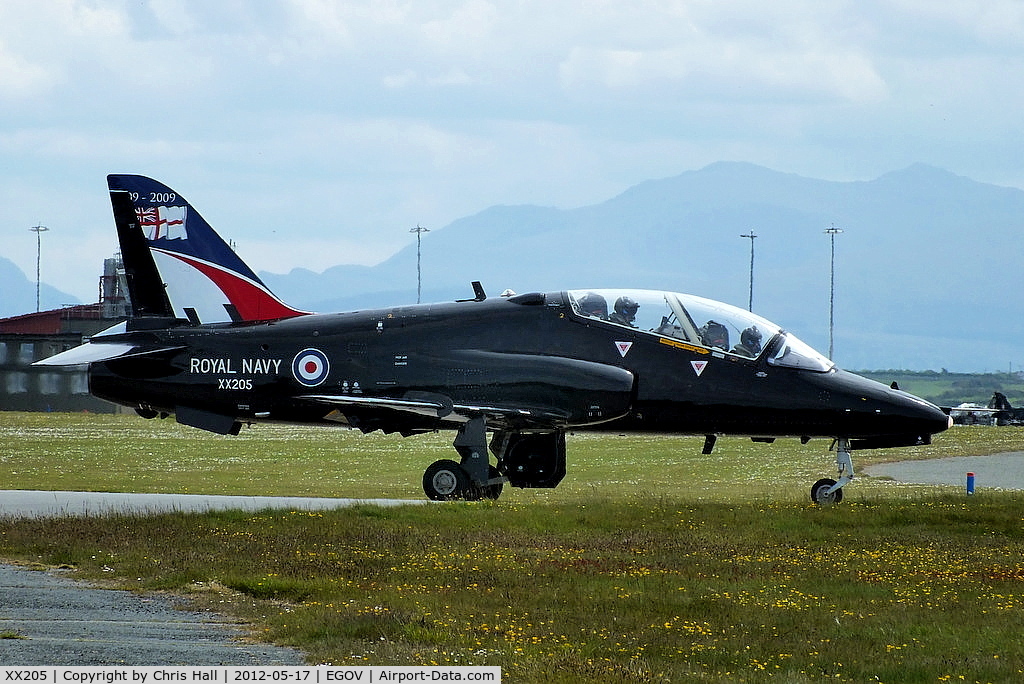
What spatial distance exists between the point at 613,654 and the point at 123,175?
16.7 meters

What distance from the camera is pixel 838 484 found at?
21344 mm

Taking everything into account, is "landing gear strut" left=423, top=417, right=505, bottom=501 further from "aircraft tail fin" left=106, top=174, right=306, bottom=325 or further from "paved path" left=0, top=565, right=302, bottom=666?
"paved path" left=0, top=565, right=302, bottom=666

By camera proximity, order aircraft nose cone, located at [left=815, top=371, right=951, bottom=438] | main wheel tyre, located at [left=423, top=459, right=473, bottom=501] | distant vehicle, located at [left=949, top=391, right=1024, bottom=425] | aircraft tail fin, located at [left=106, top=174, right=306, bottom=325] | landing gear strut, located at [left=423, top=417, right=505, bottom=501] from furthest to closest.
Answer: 1. aircraft tail fin, located at [left=106, top=174, right=306, bottom=325]
2. distant vehicle, located at [left=949, top=391, right=1024, bottom=425]
3. main wheel tyre, located at [left=423, top=459, right=473, bottom=501]
4. landing gear strut, located at [left=423, top=417, right=505, bottom=501]
5. aircraft nose cone, located at [left=815, top=371, right=951, bottom=438]

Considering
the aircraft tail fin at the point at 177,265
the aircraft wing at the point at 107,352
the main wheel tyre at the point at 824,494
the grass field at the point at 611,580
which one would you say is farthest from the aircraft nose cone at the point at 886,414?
the aircraft wing at the point at 107,352

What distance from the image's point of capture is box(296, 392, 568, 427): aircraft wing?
21297 millimetres

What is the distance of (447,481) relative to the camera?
70.8ft

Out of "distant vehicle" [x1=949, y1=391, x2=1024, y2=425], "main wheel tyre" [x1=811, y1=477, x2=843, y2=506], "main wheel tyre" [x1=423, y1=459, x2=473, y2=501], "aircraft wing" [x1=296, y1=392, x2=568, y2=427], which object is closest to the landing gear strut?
"main wheel tyre" [x1=423, y1=459, x2=473, y2=501]

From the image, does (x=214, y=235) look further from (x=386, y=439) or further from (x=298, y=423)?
(x=386, y=439)

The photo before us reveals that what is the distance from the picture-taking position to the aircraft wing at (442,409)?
2130cm

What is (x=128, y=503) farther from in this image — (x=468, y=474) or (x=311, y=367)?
(x=468, y=474)

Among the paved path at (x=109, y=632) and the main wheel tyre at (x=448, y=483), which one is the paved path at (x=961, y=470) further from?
the paved path at (x=109, y=632)

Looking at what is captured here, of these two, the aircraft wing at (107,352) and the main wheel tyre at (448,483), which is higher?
the aircraft wing at (107,352)

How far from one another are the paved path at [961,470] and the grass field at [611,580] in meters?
15.7

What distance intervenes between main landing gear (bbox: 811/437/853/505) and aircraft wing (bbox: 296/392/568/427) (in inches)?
164
